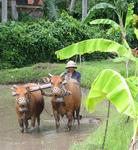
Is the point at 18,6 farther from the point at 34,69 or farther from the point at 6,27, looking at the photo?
the point at 34,69

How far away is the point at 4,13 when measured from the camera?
28.0 metres

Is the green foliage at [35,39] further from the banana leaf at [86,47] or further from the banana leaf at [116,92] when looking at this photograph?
the banana leaf at [116,92]

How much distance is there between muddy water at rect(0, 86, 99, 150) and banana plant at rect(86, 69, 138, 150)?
4608 millimetres

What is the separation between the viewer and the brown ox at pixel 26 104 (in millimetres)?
12992

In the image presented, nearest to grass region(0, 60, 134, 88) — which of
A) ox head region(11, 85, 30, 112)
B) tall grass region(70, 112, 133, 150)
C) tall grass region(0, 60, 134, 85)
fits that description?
tall grass region(0, 60, 134, 85)

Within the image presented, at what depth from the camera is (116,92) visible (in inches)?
286

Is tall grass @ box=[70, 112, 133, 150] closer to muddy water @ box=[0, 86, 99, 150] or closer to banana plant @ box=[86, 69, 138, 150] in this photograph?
muddy water @ box=[0, 86, 99, 150]

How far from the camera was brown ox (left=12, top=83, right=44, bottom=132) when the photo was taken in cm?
1299

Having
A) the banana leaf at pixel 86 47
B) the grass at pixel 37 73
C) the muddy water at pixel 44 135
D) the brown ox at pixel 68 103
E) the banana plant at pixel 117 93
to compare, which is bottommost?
the muddy water at pixel 44 135

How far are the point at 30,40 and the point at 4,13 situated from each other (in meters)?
3.30

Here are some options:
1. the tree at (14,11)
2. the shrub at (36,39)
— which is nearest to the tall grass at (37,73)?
the shrub at (36,39)

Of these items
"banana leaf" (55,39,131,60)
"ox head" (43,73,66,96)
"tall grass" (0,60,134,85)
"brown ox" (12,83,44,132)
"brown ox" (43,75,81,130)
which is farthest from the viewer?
"tall grass" (0,60,134,85)

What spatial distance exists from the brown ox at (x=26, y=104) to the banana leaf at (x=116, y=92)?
5.25 meters

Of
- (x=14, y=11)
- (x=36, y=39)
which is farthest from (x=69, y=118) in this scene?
(x=14, y=11)
